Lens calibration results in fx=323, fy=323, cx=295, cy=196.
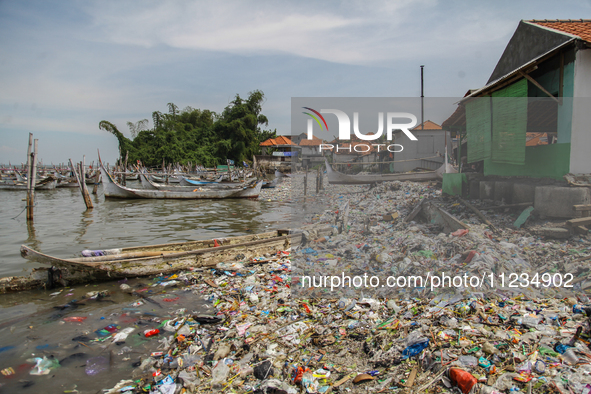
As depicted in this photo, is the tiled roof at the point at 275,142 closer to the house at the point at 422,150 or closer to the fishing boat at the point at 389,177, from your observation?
the house at the point at 422,150

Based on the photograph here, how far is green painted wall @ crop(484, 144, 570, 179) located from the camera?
243 inches

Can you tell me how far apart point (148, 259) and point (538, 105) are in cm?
997

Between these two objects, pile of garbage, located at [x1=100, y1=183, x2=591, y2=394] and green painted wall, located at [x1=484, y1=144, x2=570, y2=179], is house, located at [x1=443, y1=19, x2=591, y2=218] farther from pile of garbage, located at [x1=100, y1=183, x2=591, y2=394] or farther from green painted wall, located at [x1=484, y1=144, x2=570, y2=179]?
pile of garbage, located at [x1=100, y1=183, x2=591, y2=394]

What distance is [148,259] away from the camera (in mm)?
5902

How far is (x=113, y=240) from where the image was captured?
9.68m

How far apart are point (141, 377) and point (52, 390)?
825mm

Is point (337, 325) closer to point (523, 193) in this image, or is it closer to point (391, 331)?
point (391, 331)

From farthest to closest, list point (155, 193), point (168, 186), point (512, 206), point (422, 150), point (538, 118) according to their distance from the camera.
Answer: point (168, 186)
point (155, 193)
point (422, 150)
point (538, 118)
point (512, 206)

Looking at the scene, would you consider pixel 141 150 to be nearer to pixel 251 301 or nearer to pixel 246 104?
pixel 246 104

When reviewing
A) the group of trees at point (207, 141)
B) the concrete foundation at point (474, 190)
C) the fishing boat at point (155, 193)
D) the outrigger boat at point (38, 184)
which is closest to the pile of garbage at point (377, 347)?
the concrete foundation at point (474, 190)

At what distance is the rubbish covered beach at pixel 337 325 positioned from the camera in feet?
8.90

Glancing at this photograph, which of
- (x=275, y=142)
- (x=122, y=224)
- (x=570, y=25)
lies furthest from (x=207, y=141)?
(x=570, y=25)

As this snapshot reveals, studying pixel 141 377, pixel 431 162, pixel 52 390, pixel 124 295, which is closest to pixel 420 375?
pixel 141 377

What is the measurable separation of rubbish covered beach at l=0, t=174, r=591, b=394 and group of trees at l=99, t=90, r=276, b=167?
35.5 meters
